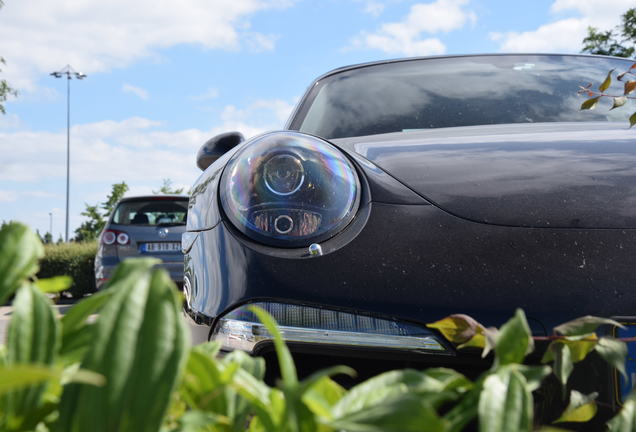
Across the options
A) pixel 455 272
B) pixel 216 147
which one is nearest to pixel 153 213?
pixel 216 147

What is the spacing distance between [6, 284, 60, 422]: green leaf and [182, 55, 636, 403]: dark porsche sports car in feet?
2.87

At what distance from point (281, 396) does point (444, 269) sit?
104cm

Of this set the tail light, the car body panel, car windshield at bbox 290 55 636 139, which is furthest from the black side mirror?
the tail light

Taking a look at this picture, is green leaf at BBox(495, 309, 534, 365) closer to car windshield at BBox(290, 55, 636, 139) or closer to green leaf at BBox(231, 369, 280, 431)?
green leaf at BBox(231, 369, 280, 431)

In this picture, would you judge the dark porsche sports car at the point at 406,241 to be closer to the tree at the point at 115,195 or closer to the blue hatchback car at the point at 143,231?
the blue hatchback car at the point at 143,231

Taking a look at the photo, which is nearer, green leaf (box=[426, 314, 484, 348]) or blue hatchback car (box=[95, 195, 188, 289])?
green leaf (box=[426, 314, 484, 348])

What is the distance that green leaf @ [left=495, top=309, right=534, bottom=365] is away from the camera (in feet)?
1.89

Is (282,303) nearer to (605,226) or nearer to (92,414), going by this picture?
(605,226)

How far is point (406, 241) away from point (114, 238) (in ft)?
29.2

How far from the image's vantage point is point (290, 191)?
1.66 meters

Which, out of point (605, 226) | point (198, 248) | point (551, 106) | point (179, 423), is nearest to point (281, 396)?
point (179, 423)

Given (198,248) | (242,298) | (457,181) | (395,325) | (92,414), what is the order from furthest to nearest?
(198,248)
(457,181)
(242,298)
(395,325)
(92,414)

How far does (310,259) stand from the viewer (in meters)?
1.54

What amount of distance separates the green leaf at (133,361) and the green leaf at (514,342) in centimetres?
29
